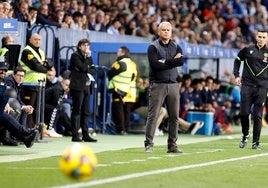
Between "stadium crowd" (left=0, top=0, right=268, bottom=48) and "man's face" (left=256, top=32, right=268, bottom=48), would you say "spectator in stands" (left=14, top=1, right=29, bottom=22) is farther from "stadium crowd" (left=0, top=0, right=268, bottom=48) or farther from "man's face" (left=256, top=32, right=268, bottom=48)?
Answer: "man's face" (left=256, top=32, right=268, bottom=48)

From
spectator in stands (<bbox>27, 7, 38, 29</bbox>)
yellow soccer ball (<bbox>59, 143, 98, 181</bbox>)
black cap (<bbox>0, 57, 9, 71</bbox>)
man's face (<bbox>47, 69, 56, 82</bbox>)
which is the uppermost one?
spectator in stands (<bbox>27, 7, 38, 29</bbox>)

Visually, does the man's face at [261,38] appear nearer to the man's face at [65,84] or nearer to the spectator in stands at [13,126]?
the spectator in stands at [13,126]

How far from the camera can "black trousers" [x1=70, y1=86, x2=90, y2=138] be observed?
2080cm

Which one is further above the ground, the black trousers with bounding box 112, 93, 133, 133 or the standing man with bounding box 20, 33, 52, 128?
the standing man with bounding box 20, 33, 52, 128

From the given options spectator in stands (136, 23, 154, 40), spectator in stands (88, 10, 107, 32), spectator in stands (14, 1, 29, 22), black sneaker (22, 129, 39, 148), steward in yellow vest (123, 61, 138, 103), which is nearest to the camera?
black sneaker (22, 129, 39, 148)

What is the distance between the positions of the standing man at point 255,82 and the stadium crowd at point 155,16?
5147 mm

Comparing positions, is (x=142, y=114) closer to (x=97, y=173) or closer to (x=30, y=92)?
(x=30, y=92)

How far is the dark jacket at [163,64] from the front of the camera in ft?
56.0

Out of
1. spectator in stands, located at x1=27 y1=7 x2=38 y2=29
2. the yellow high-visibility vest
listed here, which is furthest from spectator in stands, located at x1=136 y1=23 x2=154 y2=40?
the yellow high-visibility vest

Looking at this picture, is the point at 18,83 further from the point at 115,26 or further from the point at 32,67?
the point at 115,26

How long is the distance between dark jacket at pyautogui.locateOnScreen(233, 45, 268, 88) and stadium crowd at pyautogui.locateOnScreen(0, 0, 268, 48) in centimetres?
508

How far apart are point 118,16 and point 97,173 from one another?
18.2 meters

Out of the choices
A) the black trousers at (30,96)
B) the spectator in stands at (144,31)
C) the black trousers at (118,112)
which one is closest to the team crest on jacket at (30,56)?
the black trousers at (30,96)

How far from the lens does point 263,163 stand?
50.7 ft
